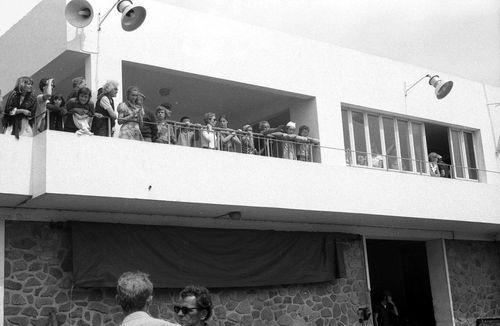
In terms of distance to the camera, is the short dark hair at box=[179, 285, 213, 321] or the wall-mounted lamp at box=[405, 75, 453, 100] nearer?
the short dark hair at box=[179, 285, 213, 321]

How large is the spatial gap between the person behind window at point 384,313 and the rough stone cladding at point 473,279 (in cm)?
161

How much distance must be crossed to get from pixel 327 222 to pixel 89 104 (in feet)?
22.4

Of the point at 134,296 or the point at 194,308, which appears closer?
the point at 134,296

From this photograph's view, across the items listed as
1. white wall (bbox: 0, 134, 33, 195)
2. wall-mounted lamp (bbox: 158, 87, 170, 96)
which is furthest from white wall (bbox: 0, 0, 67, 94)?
wall-mounted lamp (bbox: 158, 87, 170, 96)

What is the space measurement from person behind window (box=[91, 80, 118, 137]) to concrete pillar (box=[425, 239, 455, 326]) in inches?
424

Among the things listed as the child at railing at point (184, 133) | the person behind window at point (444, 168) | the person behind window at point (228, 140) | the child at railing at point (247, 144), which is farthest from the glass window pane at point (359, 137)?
the child at railing at point (184, 133)

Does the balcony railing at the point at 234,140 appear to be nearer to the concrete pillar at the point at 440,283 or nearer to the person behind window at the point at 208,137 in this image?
the person behind window at the point at 208,137

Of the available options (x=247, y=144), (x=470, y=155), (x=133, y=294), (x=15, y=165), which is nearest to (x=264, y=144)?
(x=247, y=144)

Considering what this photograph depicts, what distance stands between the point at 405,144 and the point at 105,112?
9105 mm

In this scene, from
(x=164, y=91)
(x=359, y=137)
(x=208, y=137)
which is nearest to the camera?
(x=208, y=137)

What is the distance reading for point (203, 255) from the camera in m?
13.8

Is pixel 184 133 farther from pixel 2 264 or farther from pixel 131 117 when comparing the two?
pixel 2 264

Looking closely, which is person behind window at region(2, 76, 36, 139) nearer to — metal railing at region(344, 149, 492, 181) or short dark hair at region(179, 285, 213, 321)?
short dark hair at region(179, 285, 213, 321)

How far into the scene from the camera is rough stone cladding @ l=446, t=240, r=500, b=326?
19.1 metres
